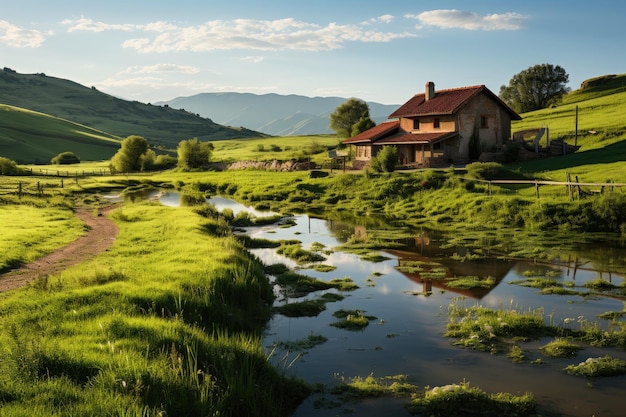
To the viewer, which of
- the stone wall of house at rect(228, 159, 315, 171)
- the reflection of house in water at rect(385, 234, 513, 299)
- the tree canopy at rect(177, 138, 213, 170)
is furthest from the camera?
the tree canopy at rect(177, 138, 213, 170)

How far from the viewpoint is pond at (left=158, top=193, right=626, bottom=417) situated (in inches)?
474

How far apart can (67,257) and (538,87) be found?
125 m

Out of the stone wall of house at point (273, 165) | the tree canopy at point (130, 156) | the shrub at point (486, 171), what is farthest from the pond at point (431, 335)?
the tree canopy at point (130, 156)

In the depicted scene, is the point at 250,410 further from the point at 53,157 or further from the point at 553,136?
the point at 53,157

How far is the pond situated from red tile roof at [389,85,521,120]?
1410 inches

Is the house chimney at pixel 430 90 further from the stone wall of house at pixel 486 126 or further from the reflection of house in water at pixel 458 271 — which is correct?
the reflection of house in water at pixel 458 271

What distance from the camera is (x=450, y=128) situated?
2393 inches

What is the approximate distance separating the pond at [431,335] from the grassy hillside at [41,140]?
13485 centimetres

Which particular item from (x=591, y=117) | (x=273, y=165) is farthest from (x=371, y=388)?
(x=591, y=117)

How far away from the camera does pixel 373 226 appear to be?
40406 millimetres

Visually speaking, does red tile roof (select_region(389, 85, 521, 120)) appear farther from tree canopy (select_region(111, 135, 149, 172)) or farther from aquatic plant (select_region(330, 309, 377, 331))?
tree canopy (select_region(111, 135, 149, 172))

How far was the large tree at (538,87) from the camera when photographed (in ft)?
397

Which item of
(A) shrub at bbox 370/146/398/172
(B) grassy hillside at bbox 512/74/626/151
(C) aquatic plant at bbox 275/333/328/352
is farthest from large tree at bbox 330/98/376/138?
(C) aquatic plant at bbox 275/333/328/352

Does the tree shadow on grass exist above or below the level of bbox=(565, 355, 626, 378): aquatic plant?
above
